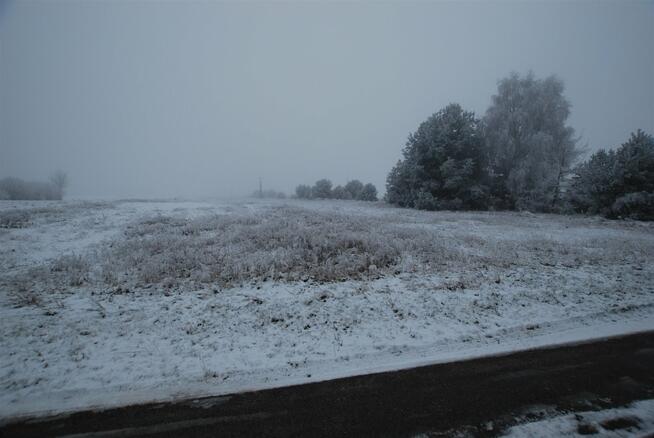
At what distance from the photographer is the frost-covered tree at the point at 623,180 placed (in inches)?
691

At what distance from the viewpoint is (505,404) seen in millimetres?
3229

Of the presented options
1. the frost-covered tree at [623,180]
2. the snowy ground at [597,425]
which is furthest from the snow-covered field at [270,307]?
the frost-covered tree at [623,180]

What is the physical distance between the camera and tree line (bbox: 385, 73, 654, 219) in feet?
76.0

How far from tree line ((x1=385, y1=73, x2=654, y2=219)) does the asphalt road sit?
69.2 ft

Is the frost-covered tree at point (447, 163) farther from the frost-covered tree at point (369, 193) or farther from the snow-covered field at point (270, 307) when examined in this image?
the snow-covered field at point (270, 307)

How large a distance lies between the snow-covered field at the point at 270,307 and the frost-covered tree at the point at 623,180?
456 inches

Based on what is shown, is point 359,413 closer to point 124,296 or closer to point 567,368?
point 567,368

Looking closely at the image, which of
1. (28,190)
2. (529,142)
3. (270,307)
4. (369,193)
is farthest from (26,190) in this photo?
(529,142)

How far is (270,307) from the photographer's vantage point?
559 centimetres

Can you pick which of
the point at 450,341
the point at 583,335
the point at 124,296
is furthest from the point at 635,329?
the point at 124,296

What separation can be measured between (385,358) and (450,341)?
129 centimetres

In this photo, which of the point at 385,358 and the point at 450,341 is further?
the point at 450,341

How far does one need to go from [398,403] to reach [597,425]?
2.11 metres

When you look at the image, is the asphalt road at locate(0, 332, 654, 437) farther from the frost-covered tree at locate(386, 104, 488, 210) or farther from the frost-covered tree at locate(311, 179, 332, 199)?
the frost-covered tree at locate(311, 179, 332, 199)
